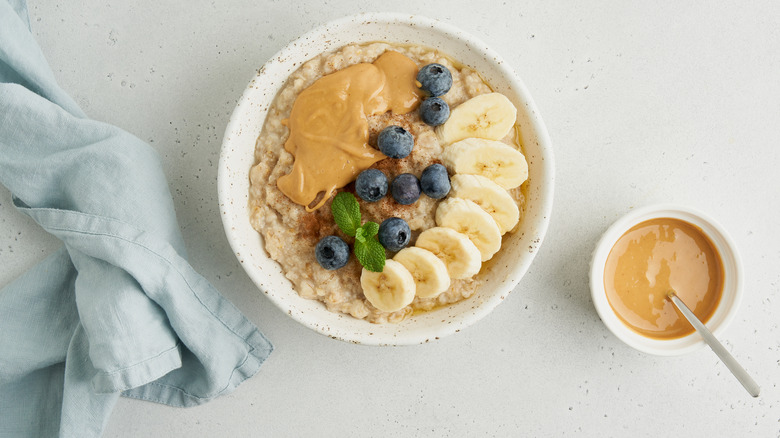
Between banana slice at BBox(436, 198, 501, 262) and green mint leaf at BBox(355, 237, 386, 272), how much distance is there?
251 millimetres

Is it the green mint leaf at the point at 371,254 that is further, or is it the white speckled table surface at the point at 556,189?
the white speckled table surface at the point at 556,189

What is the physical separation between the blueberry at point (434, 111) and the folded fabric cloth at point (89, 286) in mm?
1054

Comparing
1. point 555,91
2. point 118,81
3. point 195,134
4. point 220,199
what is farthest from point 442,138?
point 118,81

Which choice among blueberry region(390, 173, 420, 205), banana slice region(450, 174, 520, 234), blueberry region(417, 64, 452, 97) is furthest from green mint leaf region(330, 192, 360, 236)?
blueberry region(417, 64, 452, 97)

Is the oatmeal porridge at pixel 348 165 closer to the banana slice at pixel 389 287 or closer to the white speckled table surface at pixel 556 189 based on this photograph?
the banana slice at pixel 389 287

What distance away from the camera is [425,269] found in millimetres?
1966

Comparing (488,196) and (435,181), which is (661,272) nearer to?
(488,196)

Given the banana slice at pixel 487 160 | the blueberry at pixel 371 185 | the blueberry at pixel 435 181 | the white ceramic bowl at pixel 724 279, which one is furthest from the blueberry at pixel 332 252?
the white ceramic bowl at pixel 724 279

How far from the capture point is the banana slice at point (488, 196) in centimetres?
198

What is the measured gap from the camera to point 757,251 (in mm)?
2395

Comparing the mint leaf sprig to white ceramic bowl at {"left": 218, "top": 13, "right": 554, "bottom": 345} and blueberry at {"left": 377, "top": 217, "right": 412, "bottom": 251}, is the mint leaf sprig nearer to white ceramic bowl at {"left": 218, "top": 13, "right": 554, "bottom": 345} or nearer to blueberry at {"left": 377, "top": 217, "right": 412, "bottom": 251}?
blueberry at {"left": 377, "top": 217, "right": 412, "bottom": 251}

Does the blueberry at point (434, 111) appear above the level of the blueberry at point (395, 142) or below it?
above

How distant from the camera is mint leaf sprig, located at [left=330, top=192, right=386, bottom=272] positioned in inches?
76.2

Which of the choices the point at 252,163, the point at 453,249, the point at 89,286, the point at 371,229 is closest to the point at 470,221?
the point at 453,249
